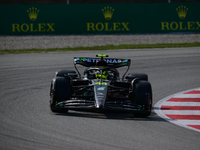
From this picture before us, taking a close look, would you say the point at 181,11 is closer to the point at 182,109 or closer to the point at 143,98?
the point at 182,109

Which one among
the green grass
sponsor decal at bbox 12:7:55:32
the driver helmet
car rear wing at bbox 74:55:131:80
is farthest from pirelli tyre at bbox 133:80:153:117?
sponsor decal at bbox 12:7:55:32

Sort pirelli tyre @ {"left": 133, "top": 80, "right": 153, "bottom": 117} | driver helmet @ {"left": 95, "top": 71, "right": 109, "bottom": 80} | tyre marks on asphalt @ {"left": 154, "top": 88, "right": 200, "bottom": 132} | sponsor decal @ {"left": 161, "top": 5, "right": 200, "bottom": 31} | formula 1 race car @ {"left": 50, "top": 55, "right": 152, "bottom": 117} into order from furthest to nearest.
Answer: sponsor decal @ {"left": 161, "top": 5, "right": 200, "bottom": 31}
driver helmet @ {"left": 95, "top": 71, "right": 109, "bottom": 80}
pirelli tyre @ {"left": 133, "top": 80, "right": 153, "bottom": 117}
formula 1 race car @ {"left": 50, "top": 55, "right": 152, "bottom": 117}
tyre marks on asphalt @ {"left": 154, "top": 88, "right": 200, "bottom": 132}

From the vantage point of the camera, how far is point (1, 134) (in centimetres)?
554

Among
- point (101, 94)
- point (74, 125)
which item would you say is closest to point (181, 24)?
point (101, 94)

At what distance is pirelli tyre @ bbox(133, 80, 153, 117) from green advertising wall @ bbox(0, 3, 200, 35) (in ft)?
49.3

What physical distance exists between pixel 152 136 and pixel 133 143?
0.50m

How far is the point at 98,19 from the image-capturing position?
2180cm

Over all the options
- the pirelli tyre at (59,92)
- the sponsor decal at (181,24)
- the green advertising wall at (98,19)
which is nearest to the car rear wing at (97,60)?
the pirelli tyre at (59,92)

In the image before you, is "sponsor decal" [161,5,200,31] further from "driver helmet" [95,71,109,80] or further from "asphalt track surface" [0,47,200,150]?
"driver helmet" [95,71,109,80]

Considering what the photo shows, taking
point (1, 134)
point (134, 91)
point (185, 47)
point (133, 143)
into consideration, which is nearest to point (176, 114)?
point (134, 91)

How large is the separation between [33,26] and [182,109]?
15088 millimetres

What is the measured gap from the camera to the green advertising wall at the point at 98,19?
21.3 m

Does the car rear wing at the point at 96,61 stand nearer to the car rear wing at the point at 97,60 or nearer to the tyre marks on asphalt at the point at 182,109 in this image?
the car rear wing at the point at 97,60

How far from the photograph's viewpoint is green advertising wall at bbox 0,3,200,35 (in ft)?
69.8
